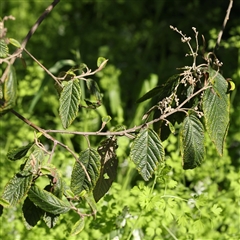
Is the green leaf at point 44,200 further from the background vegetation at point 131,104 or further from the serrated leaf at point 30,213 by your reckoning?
the background vegetation at point 131,104

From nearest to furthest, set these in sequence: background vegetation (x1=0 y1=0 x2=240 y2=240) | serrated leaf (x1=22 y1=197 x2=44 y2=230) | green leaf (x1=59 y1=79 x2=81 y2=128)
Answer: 1. green leaf (x1=59 y1=79 x2=81 y2=128)
2. serrated leaf (x1=22 y1=197 x2=44 y2=230)
3. background vegetation (x1=0 y1=0 x2=240 y2=240)

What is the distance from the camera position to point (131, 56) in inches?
166

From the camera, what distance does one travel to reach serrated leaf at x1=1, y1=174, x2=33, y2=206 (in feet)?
4.89

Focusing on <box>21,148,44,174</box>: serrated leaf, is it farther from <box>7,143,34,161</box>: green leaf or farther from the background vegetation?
the background vegetation

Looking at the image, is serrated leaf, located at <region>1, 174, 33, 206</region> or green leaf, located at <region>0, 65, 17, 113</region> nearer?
green leaf, located at <region>0, 65, 17, 113</region>

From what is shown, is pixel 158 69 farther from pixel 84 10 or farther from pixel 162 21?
pixel 84 10

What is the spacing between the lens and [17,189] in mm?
1507

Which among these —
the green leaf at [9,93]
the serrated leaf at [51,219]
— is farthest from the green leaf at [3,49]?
the serrated leaf at [51,219]

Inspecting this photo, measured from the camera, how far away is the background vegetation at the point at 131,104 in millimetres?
2006

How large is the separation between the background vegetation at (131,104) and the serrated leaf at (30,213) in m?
0.33

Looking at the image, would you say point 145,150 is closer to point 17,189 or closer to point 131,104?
point 17,189

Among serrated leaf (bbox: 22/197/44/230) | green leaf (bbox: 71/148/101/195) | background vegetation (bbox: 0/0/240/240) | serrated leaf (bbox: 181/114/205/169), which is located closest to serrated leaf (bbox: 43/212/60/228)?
serrated leaf (bbox: 22/197/44/230)

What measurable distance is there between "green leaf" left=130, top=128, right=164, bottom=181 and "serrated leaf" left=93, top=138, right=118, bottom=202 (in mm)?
128

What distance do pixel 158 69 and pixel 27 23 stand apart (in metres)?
1.60
